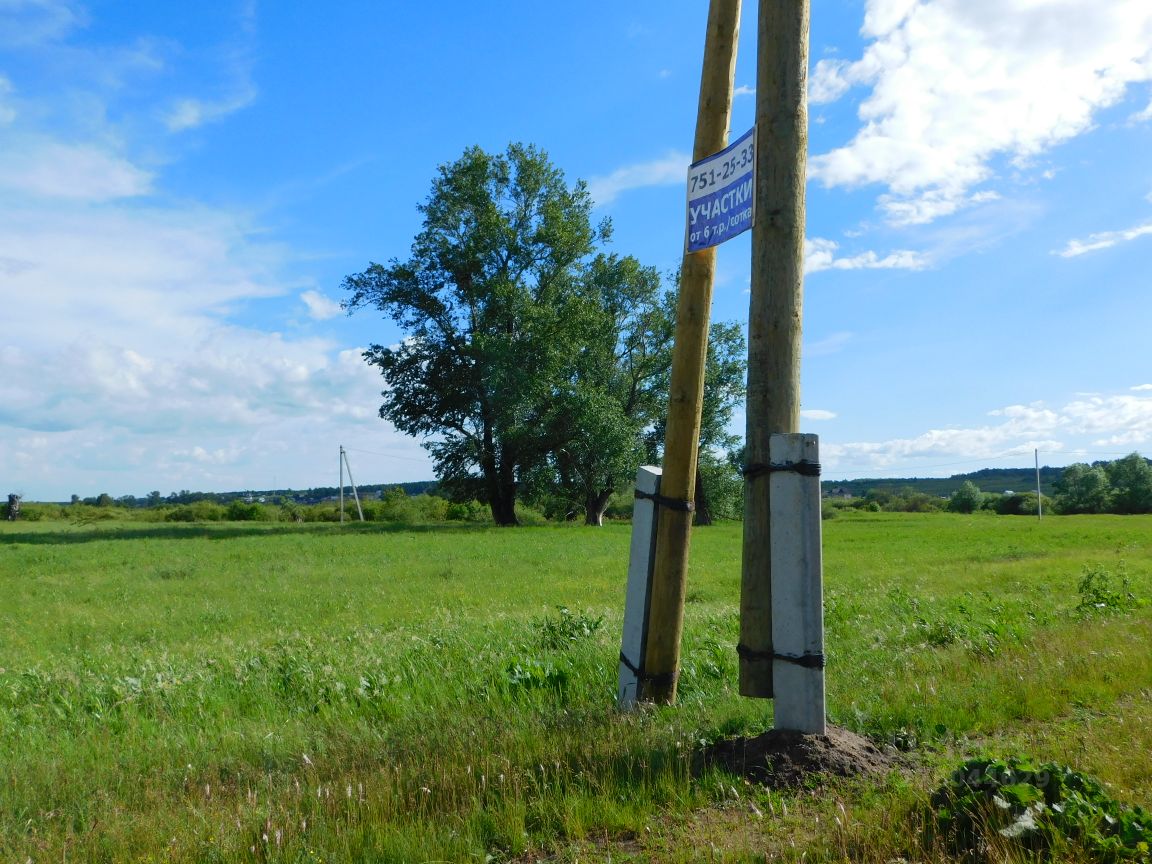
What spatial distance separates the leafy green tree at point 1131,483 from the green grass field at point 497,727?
240 feet

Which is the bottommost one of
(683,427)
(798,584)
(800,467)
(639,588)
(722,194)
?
(639,588)

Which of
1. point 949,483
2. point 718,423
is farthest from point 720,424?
point 949,483

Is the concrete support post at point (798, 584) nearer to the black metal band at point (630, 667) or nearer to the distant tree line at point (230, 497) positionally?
the black metal band at point (630, 667)

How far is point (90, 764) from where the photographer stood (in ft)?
18.0

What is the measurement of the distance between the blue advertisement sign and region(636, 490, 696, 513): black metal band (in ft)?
5.33

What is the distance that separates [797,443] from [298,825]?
3.02 metres

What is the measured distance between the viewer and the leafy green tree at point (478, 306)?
42.7 m

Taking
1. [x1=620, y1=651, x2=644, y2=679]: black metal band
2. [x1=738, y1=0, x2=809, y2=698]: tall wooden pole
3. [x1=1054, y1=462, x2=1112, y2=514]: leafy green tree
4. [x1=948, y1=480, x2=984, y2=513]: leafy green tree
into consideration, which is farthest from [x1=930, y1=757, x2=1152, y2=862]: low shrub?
[x1=948, y1=480, x2=984, y2=513]: leafy green tree

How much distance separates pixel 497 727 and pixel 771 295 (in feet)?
9.87

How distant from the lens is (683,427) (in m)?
5.66

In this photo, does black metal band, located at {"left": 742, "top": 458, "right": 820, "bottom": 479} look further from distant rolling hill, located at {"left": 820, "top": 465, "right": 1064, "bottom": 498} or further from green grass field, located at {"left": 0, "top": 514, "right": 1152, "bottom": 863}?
distant rolling hill, located at {"left": 820, "top": 465, "right": 1064, "bottom": 498}

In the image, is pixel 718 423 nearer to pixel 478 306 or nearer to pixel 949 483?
pixel 478 306

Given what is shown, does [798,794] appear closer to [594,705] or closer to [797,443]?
[797,443]

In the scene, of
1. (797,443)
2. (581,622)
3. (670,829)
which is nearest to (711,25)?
(797,443)
